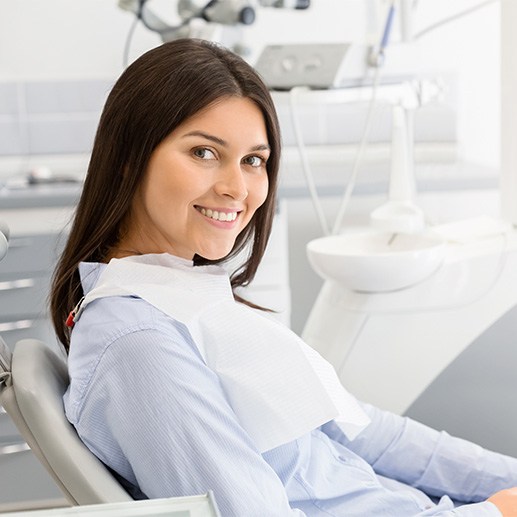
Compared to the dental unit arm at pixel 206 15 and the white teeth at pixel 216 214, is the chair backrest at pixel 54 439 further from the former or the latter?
the dental unit arm at pixel 206 15

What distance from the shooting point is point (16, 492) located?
2668 mm

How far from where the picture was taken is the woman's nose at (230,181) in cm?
126

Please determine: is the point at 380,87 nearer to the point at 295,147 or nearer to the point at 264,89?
the point at 295,147

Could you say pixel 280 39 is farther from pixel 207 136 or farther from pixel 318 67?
pixel 207 136

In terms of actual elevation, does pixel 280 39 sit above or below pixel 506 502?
above

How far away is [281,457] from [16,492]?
1.65 meters

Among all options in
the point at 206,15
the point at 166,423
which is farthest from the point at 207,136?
the point at 206,15

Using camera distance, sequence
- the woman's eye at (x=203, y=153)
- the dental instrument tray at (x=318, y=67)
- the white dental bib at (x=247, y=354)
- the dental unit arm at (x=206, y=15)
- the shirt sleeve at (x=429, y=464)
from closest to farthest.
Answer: the white dental bib at (x=247, y=354) < the woman's eye at (x=203, y=153) < the shirt sleeve at (x=429, y=464) < the dental instrument tray at (x=318, y=67) < the dental unit arm at (x=206, y=15)

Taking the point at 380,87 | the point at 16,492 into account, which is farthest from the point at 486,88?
the point at 16,492

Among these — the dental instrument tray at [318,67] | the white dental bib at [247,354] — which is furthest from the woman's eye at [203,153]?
the dental instrument tray at [318,67]

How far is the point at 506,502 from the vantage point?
127cm

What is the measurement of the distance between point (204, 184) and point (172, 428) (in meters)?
0.36

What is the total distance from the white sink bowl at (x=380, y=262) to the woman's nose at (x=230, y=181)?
757mm

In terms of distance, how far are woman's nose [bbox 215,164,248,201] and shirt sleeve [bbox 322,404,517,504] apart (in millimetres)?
474
